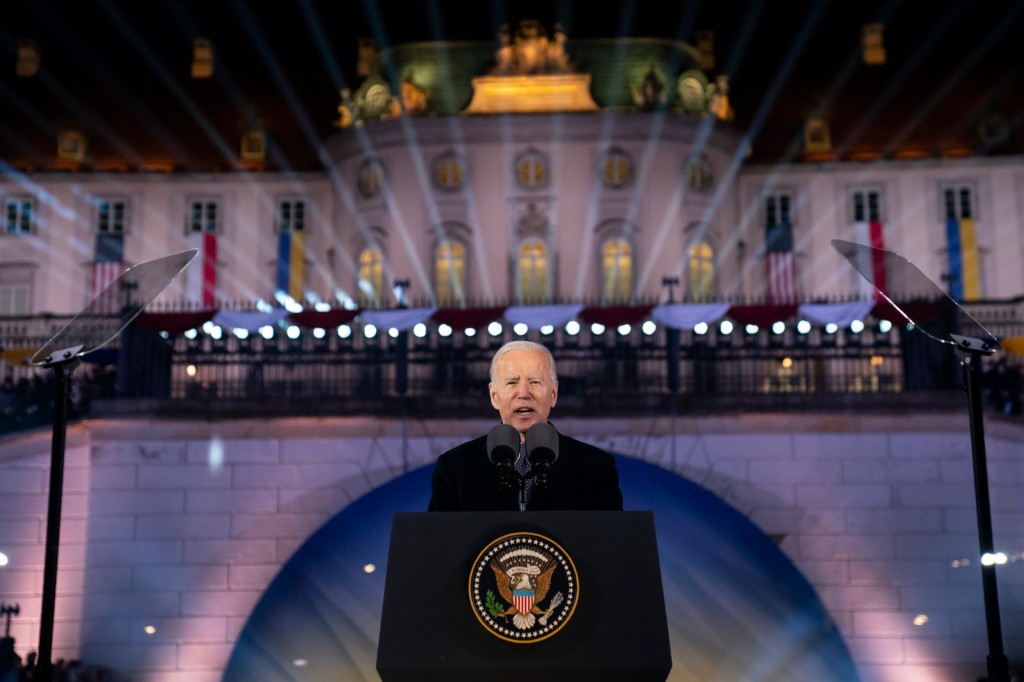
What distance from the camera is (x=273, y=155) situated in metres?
40.2

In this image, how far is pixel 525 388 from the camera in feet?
17.8

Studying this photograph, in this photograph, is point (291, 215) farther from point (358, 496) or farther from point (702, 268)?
point (358, 496)

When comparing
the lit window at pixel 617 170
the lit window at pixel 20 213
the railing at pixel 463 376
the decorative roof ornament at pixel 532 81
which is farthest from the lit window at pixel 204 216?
the railing at pixel 463 376

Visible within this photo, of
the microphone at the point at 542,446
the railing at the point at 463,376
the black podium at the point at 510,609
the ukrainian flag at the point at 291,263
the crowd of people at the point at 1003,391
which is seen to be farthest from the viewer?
the ukrainian flag at the point at 291,263

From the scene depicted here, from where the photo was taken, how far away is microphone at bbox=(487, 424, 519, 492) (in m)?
4.70

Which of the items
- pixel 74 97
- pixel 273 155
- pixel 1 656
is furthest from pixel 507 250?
pixel 1 656

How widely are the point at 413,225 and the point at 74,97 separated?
47.3 feet

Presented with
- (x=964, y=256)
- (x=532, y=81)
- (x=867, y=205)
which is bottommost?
(x=964, y=256)

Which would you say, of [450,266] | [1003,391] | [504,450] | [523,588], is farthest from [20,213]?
[523,588]

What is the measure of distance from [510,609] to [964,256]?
37.2 meters

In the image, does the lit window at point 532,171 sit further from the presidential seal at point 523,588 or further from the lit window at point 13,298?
the presidential seal at point 523,588

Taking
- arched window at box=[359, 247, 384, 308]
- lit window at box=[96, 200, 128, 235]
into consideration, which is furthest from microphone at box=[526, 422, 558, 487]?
lit window at box=[96, 200, 128, 235]

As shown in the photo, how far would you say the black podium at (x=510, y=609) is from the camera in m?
3.93

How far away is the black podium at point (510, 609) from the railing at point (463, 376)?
11.9 meters
